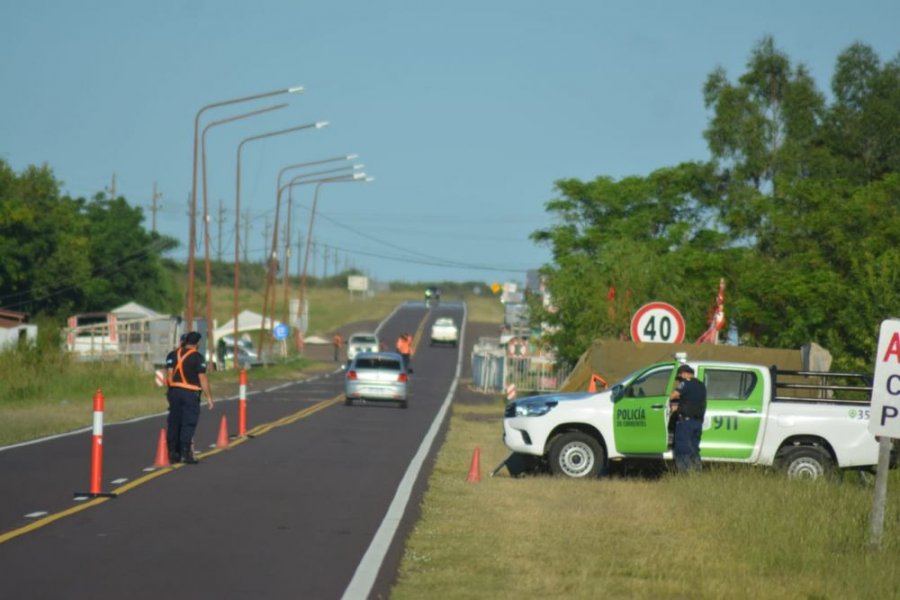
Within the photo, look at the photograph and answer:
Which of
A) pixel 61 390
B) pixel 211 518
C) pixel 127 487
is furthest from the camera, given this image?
pixel 61 390

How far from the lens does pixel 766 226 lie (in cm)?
6681

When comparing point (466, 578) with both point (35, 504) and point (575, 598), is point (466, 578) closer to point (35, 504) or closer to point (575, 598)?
point (575, 598)

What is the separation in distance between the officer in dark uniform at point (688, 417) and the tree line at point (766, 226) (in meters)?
16.4

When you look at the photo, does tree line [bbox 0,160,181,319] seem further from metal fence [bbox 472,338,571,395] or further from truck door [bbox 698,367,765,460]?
truck door [bbox 698,367,765,460]

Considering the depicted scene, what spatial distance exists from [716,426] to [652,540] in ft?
24.3

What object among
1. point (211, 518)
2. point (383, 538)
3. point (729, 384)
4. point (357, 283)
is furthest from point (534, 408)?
point (357, 283)

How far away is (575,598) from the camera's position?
37.7 feet

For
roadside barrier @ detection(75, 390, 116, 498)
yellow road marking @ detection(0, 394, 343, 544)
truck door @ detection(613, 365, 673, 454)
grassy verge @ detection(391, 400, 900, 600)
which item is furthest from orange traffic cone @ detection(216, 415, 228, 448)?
roadside barrier @ detection(75, 390, 116, 498)

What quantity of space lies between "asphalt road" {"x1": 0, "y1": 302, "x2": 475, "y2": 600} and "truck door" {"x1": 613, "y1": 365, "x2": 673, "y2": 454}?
2.76m

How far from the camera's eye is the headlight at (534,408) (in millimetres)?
22656

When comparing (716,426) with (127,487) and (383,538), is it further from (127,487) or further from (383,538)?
(383,538)

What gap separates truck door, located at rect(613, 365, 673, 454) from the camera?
22.3 m

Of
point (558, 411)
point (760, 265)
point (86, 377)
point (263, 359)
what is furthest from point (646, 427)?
point (263, 359)

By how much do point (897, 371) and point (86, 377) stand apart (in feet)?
119
